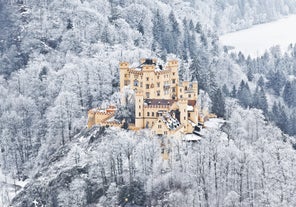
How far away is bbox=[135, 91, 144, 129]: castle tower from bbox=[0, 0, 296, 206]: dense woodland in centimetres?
309

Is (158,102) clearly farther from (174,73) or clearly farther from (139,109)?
(174,73)

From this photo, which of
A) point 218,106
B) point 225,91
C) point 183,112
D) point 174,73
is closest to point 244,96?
point 225,91

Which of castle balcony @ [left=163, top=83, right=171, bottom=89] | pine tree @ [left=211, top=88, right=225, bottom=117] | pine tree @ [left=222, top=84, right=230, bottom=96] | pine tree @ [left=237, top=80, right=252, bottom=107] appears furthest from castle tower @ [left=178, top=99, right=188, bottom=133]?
pine tree @ [left=222, top=84, right=230, bottom=96]

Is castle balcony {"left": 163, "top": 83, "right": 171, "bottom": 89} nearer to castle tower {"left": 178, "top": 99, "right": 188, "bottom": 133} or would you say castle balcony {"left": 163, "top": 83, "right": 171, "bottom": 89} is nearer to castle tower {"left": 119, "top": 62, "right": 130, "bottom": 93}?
castle tower {"left": 119, "top": 62, "right": 130, "bottom": 93}

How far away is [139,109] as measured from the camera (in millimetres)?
115125

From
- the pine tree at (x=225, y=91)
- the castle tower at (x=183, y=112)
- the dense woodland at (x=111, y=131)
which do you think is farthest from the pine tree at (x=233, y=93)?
the castle tower at (x=183, y=112)

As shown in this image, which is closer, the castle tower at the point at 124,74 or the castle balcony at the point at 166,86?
the castle balcony at the point at 166,86

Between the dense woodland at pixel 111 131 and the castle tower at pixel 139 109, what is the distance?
309 cm

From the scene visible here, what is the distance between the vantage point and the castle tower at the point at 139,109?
115125 mm

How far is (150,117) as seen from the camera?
378 ft

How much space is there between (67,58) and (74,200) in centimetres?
6167

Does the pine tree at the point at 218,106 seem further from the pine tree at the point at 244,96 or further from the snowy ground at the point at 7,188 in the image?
the snowy ground at the point at 7,188

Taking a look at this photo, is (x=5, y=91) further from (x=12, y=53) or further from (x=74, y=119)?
(x=74, y=119)

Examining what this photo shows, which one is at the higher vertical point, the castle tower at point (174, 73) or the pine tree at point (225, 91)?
the castle tower at point (174, 73)
